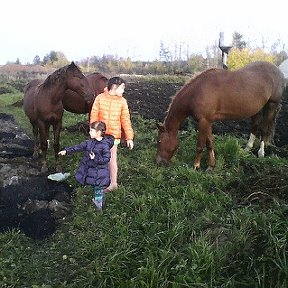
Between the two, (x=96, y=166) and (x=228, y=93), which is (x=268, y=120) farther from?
(x=96, y=166)

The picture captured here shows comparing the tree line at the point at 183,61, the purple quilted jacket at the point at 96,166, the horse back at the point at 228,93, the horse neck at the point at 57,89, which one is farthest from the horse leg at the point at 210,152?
the tree line at the point at 183,61

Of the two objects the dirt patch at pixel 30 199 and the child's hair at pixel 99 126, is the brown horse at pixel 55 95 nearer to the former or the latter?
the dirt patch at pixel 30 199

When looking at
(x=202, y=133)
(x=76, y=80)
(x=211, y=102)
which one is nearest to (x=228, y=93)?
(x=211, y=102)

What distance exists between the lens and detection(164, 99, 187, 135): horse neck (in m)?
6.87

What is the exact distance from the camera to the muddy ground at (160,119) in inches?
190

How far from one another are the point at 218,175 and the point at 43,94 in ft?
11.5

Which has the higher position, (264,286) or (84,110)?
(84,110)

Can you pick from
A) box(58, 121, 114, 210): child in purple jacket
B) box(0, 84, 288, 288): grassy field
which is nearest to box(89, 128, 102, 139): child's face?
box(58, 121, 114, 210): child in purple jacket

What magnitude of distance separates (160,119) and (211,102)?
5477 millimetres

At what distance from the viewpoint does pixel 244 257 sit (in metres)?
3.57

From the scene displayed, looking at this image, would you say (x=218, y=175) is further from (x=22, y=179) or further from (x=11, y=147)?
(x=11, y=147)

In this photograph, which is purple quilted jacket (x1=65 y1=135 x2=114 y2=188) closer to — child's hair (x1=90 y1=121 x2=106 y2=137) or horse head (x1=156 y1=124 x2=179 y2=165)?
child's hair (x1=90 y1=121 x2=106 y2=137)

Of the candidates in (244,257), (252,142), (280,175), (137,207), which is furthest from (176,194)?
(252,142)

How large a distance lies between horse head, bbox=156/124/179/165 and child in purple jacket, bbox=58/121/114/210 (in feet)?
5.56
